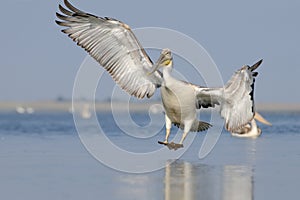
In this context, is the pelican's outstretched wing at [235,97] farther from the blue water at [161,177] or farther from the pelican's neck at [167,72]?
the blue water at [161,177]

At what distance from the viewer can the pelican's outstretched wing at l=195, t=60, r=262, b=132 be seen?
11.9 metres

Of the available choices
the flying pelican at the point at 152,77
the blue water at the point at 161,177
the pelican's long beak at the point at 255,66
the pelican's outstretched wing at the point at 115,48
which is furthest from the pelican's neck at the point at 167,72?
the blue water at the point at 161,177

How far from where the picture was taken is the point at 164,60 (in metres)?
12.1

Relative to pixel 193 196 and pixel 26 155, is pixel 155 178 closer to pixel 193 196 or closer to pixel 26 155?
pixel 193 196

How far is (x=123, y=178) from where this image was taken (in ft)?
44.1

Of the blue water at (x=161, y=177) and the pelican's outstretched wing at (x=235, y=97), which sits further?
the pelican's outstretched wing at (x=235, y=97)

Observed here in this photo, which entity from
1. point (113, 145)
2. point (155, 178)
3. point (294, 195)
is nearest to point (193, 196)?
point (294, 195)

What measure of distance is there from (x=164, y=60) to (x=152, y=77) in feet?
2.23

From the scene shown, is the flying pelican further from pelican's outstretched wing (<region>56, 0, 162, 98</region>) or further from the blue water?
the blue water

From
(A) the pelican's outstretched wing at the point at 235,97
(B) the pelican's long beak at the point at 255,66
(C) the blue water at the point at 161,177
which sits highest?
(B) the pelican's long beak at the point at 255,66

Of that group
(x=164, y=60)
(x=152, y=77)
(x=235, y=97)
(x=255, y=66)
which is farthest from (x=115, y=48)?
(x=255, y=66)

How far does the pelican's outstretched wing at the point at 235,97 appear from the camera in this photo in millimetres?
11906

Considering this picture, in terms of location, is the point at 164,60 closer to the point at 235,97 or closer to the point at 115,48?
the point at 115,48

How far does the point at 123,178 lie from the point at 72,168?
173cm
